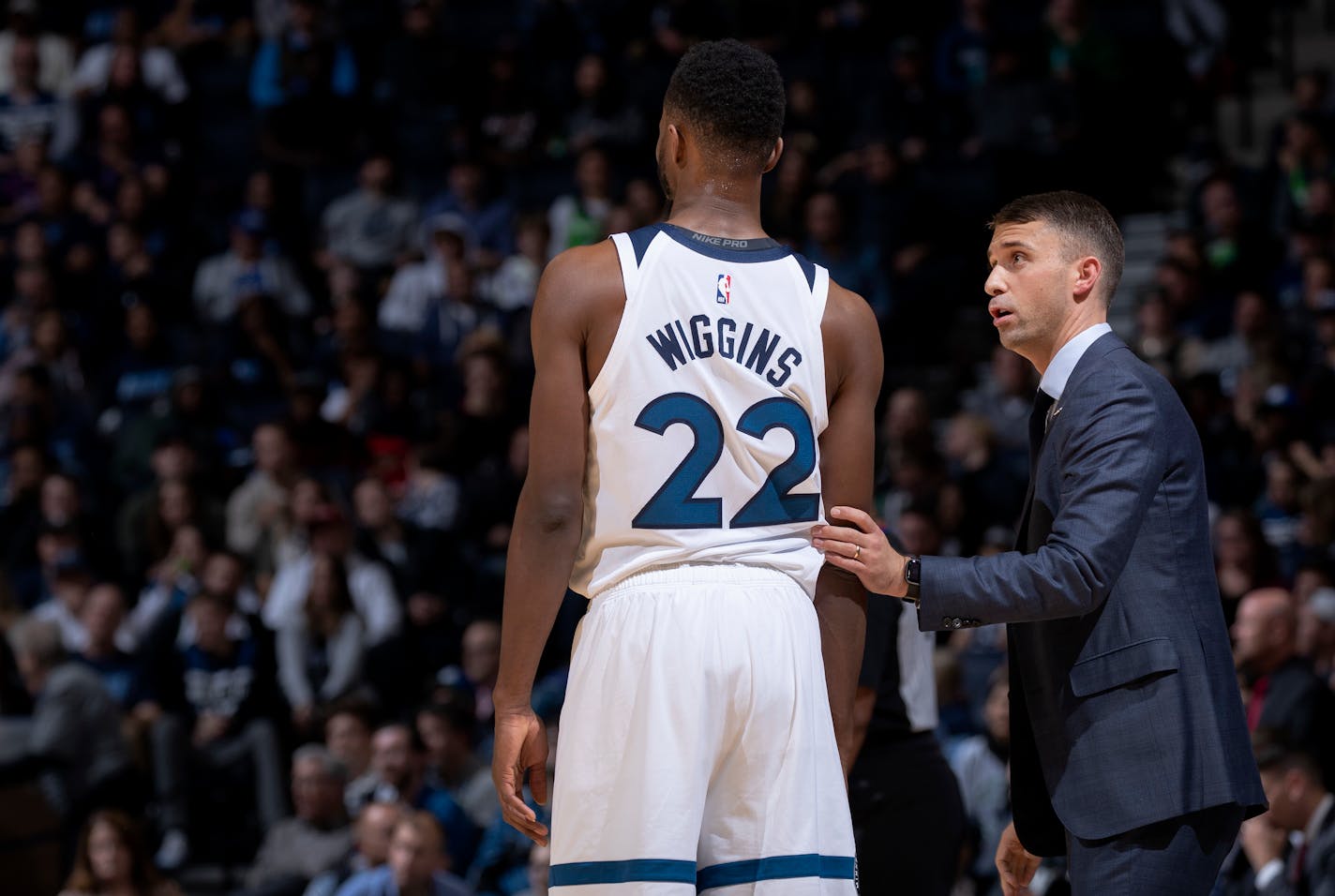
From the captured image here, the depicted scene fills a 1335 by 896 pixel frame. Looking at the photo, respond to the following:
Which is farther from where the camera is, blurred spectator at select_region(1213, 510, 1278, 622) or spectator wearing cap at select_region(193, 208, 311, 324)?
spectator wearing cap at select_region(193, 208, 311, 324)

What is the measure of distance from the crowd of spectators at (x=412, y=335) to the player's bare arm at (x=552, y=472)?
174 inches

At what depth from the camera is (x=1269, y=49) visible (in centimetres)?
1388

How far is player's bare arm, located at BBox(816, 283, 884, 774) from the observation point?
3.68 metres

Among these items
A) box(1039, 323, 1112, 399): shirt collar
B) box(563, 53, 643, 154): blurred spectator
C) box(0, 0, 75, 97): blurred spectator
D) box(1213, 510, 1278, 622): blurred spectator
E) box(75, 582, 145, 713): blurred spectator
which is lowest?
box(75, 582, 145, 713): blurred spectator

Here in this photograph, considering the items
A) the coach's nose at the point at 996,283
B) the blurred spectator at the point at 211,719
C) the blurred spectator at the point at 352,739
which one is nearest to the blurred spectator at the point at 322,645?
the blurred spectator at the point at 211,719

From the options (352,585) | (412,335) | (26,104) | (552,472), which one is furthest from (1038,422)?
(26,104)

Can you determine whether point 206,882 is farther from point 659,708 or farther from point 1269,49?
point 1269,49

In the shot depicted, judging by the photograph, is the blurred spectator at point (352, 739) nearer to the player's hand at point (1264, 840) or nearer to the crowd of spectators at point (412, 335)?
the crowd of spectators at point (412, 335)

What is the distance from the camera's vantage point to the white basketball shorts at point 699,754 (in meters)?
3.36

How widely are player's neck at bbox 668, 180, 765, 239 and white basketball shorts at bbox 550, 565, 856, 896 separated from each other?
0.68m

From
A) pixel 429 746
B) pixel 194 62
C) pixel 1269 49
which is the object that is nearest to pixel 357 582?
pixel 429 746

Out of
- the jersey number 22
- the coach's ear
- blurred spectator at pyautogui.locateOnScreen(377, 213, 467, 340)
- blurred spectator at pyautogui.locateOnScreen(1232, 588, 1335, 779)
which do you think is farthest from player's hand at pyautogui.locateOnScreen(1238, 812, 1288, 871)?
blurred spectator at pyautogui.locateOnScreen(377, 213, 467, 340)

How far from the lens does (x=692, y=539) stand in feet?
11.4

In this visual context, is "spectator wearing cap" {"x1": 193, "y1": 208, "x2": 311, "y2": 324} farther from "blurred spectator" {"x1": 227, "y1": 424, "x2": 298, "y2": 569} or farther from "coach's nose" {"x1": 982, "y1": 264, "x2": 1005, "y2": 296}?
"coach's nose" {"x1": 982, "y1": 264, "x2": 1005, "y2": 296}
